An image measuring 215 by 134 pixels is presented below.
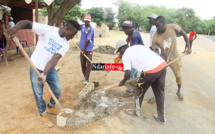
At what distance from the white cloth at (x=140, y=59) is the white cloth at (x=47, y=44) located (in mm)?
942

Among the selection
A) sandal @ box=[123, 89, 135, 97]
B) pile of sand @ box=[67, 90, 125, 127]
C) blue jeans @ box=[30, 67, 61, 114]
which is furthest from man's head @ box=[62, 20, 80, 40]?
sandal @ box=[123, 89, 135, 97]

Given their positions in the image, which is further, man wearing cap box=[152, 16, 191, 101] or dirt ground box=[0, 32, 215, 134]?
man wearing cap box=[152, 16, 191, 101]

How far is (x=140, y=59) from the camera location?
2480mm

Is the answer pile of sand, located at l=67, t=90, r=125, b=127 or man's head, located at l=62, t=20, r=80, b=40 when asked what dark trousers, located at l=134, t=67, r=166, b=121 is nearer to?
pile of sand, located at l=67, t=90, r=125, b=127

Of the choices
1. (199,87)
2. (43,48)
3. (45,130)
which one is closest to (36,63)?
(43,48)

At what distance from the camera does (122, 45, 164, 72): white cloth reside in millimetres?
2449

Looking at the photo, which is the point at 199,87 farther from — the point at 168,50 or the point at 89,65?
the point at 89,65

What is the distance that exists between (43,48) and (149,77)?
1.70 m

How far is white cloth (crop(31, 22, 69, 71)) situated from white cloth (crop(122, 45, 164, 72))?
942 millimetres

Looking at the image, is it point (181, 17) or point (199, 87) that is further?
point (181, 17)

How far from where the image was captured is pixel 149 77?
257cm

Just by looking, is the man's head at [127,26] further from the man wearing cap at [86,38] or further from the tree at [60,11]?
the tree at [60,11]

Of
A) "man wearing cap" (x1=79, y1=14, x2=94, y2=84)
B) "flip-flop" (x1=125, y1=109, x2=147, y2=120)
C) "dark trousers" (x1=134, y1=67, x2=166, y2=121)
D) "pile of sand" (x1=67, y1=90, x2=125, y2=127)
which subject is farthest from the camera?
"man wearing cap" (x1=79, y1=14, x2=94, y2=84)

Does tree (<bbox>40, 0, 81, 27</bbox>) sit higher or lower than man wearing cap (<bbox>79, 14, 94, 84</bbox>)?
higher
